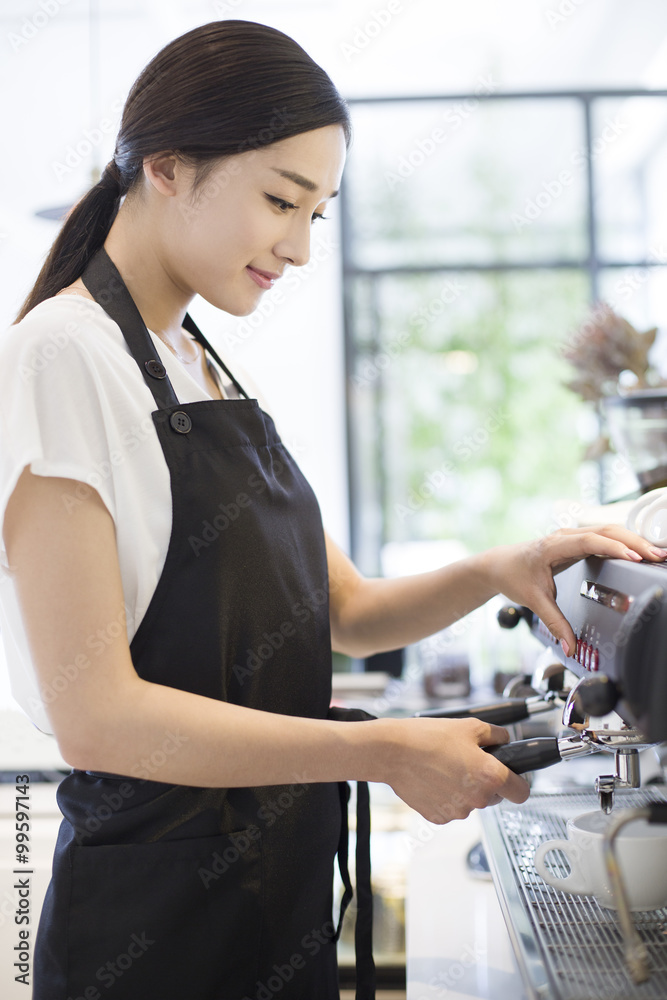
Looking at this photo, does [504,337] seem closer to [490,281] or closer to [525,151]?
[490,281]

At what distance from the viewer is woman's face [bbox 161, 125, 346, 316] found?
2.82 feet

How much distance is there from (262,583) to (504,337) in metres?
2.89

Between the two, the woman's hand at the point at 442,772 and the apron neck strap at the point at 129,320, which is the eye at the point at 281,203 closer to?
the apron neck strap at the point at 129,320

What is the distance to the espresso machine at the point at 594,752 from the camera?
59 centimetres

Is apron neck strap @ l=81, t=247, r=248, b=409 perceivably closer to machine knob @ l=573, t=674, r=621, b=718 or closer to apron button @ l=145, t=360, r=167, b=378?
apron button @ l=145, t=360, r=167, b=378
